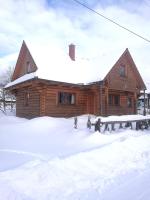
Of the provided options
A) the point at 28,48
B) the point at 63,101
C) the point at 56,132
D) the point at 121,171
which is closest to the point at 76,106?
the point at 63,101

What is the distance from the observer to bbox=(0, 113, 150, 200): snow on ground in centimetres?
549

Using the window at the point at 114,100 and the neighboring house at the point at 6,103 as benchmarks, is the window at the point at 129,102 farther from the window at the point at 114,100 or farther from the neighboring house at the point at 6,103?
the neighboring house at the point at 6,103

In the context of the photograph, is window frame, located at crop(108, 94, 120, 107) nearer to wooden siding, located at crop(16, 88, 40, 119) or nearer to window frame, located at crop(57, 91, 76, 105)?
window frame, located at crop(57, 91, 76, 105)

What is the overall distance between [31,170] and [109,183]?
189cm

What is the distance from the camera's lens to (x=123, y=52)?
2417 cm

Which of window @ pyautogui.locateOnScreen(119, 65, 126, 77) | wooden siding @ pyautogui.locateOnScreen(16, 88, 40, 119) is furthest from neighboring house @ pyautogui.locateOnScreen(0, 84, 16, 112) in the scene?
window @ pyautogui.locateOnScreen(119, 65, 126, 77)

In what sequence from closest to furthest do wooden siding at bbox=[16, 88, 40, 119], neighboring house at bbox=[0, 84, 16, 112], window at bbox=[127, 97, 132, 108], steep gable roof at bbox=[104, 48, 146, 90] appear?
wooden siding at bbox=[16, 88, 40, 119] < steep gable roof at bbox=[104, 48, 146, 90] < window at bbox=[127, 97, 132, 108] < neighboring house at bbox=[0, 84, 16, 112]

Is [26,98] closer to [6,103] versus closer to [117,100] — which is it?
[117,100]

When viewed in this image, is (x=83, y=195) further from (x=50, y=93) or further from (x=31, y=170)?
(x=50, y=93)

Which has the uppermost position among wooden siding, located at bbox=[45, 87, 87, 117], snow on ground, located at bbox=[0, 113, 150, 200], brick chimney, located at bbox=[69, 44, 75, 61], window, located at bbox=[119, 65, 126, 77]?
brick chimney, located at bbox=[69, 44, 75, 61]

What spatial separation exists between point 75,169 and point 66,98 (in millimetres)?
14979

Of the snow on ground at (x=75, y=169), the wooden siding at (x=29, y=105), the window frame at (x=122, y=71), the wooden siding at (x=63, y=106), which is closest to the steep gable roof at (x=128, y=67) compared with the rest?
the window frame at (x=122, y=71)

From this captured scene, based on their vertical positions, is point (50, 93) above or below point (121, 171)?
above

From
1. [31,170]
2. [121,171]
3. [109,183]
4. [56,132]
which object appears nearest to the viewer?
[109,183]
